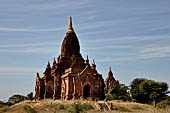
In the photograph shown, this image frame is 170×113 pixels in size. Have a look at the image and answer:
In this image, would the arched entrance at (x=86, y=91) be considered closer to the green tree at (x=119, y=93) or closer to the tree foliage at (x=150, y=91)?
the tree foliage at (x=150, y=91)

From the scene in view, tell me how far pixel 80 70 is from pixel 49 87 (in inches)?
254

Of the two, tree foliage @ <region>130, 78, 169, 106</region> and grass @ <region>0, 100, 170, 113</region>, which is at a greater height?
tree foliage @ <region>130, 78, 169, 106</region>

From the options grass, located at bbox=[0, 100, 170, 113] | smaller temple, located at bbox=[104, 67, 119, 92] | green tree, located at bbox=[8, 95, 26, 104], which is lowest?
grass, located at bbox=[0, 100, 170, 113]

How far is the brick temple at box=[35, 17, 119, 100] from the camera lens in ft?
124

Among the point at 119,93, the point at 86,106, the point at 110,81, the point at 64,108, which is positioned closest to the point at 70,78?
the point at 64,108

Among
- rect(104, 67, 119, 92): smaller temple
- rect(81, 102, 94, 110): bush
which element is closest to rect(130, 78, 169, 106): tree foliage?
rect(81, 102, 94, 110): bush

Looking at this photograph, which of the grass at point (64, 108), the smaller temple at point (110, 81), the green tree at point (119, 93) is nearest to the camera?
the grass at point (64, 108)

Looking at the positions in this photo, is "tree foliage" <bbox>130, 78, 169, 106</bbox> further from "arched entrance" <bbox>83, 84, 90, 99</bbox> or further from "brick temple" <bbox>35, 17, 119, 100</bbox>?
"arched entrance" <bbox>83, 84, 90, 99</bbox>

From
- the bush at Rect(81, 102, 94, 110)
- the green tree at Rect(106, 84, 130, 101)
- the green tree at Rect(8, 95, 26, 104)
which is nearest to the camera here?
the bush at Rect(81, 102, 94, 110)

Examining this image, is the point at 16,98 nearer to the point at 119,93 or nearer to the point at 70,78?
the point at 119,93

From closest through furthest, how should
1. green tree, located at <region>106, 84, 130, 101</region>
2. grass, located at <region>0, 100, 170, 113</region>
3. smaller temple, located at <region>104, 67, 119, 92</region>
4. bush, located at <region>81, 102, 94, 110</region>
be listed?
grass, located at <region>0, 100, 170, 113</region>
bush, located at <region>81, 102, 94, 110</region>
green tree, located at <region>106, 84, 130, 101</region>
smaller temple, located at <region>104, 67, 119, 92</region>

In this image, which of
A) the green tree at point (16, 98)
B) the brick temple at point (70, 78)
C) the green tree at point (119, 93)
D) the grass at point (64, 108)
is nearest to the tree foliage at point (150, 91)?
the green tree at point (119, 93)

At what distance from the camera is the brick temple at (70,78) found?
124 feet

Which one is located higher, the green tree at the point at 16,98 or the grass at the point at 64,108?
the green tree at the point at 16,98
